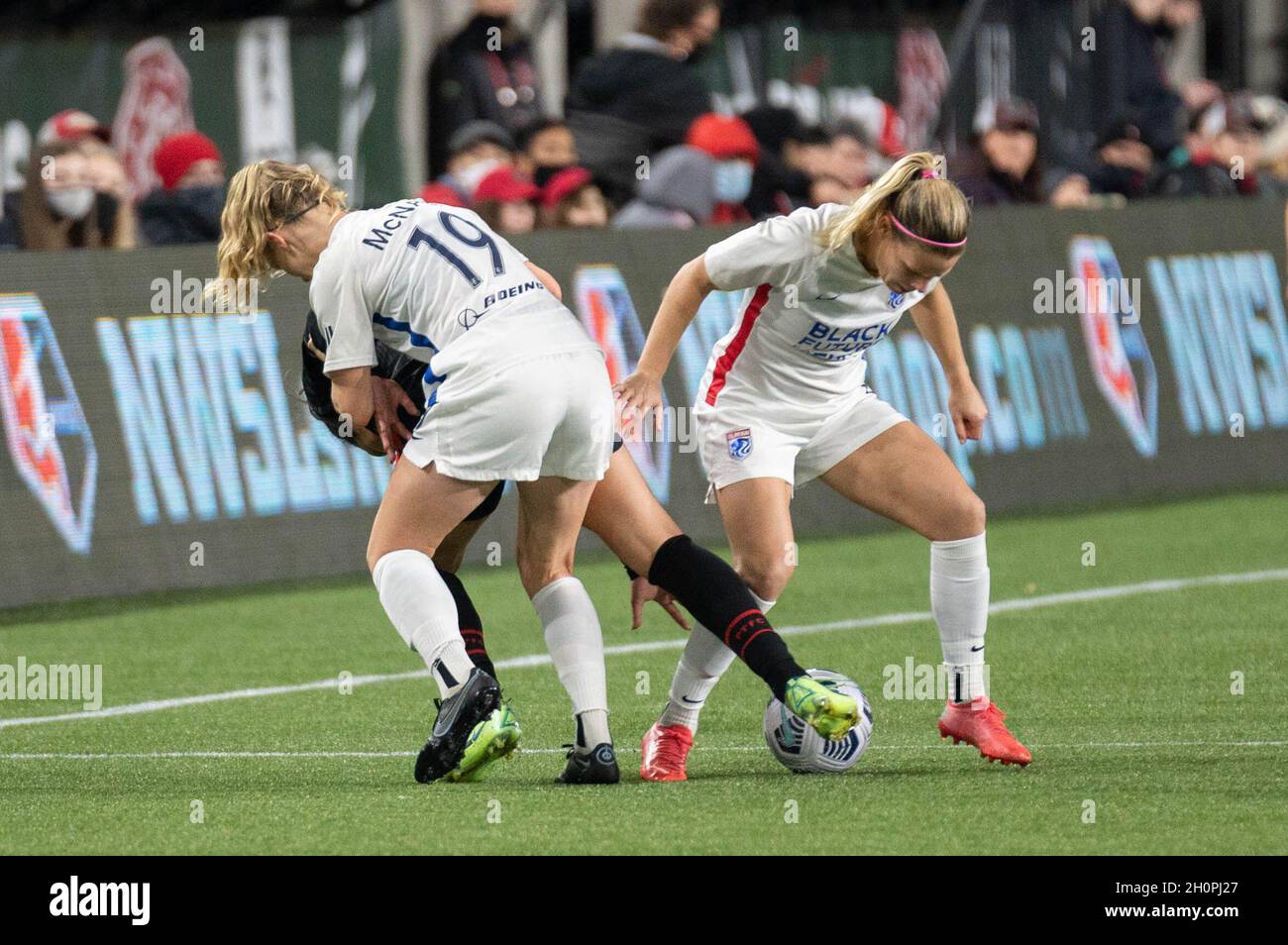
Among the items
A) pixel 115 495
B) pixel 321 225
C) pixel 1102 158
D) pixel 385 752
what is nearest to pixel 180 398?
pixel 115 495

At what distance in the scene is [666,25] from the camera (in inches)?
567

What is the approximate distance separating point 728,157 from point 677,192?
0.65 metres

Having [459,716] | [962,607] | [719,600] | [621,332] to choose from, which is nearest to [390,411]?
[459,716]

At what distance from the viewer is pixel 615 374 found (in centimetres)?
1235

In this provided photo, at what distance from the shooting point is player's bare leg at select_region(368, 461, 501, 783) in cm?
650

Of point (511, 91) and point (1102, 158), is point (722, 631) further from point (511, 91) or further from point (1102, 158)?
point (1102, 158)

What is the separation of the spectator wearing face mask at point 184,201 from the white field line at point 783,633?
365 centimetres

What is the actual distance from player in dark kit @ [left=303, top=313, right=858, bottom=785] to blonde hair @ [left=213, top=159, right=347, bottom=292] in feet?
0.79

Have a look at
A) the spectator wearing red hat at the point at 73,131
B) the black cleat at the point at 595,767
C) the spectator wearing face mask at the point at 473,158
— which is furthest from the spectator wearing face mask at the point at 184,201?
the black cleat at the point at 595,767

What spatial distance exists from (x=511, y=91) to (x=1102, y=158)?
14.6 ft

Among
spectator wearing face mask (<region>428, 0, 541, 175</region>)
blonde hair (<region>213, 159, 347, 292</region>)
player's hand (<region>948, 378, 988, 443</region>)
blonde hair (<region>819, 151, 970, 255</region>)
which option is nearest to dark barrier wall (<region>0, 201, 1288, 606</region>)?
blonde hair (<region>213, 159, 347, 292</region>)

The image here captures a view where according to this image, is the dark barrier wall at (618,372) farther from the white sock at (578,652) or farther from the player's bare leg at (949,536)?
the player's bare leg at (949,536)

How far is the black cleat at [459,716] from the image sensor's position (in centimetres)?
638

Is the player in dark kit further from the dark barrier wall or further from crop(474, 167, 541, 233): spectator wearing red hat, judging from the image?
crop(474, 167, 541, 233): spectator wearing red hat
